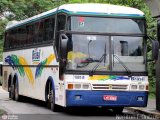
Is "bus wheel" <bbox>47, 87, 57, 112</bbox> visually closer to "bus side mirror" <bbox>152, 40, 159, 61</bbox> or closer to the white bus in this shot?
the white bus

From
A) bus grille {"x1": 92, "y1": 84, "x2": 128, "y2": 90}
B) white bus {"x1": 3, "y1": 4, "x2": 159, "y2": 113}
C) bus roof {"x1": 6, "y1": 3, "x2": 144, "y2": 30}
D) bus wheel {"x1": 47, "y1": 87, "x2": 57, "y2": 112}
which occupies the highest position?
bus roof {"x1": 6, "y1": 3, "x2": 144, "y2": 30}

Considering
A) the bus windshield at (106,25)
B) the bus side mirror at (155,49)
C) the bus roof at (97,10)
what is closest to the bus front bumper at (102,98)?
the bus side mirror at (155,49)

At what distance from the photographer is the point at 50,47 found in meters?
17.3

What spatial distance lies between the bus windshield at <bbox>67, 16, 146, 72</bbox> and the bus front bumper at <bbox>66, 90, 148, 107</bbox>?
0.69 meters

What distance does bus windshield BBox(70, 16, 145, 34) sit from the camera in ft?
51.6

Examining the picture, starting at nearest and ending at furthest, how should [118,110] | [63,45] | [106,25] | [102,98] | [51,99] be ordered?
[63,45]
[102,98]
[106,25]
[51,99]
[118,110]

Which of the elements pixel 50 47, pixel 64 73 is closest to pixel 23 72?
pixel 50 47

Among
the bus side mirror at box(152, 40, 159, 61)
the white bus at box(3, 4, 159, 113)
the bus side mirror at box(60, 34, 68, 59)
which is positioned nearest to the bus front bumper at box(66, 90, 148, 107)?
the white bus at box(3, 4, 159, 113)

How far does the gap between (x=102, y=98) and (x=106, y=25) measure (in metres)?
2.22

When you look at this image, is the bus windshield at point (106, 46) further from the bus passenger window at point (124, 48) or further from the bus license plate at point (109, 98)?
the bus license plate at point (109, 98)

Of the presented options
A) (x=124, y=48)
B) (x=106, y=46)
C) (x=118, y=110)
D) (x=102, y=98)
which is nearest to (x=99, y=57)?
(x=106, y=46)

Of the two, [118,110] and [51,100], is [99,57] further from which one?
[118,110]

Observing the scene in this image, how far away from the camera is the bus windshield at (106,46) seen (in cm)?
1551

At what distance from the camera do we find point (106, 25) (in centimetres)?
1598
